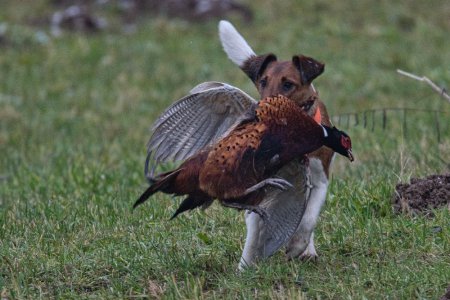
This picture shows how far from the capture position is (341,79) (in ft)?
43.2

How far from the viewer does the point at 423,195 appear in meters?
6.61

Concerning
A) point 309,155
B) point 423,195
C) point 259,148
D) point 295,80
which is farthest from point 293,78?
point 423,195

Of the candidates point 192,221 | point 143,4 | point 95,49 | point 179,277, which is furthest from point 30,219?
point 143,4

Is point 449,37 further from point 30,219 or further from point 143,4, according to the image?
point 30,219

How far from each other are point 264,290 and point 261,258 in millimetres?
402

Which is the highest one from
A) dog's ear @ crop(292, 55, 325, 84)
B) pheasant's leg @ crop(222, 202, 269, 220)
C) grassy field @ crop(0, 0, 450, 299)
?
dog's ear @ crop(292, 55, 325, 84)

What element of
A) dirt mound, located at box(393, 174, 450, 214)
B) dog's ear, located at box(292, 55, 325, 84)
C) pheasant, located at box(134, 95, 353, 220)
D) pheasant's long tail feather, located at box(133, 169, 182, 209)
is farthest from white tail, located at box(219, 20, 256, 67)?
dirt mound, located at box(393, 174, 450, 214)

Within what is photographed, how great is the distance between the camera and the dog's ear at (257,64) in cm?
583

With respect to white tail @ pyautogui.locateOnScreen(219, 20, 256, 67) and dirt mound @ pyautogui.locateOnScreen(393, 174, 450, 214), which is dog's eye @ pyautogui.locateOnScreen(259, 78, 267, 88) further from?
dirt mound @ pyautogui.locateOnScreen(393, 174, 450, 214)

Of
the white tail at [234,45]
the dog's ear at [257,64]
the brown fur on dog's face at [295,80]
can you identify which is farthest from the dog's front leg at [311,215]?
the white tail at [234,45]

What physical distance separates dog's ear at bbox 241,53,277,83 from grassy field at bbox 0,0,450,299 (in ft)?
3.35

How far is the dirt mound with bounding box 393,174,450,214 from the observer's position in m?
6.46

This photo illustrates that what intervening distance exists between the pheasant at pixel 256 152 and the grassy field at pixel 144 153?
1.64 ft

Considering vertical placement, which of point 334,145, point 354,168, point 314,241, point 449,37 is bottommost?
point 449,37
